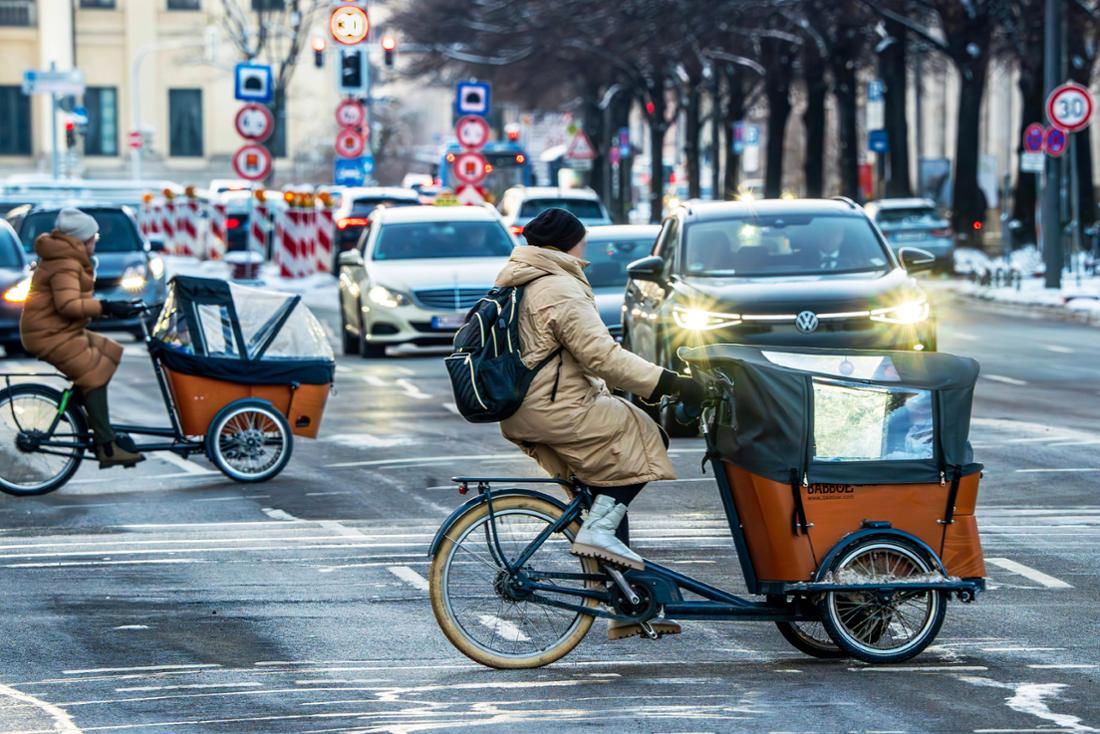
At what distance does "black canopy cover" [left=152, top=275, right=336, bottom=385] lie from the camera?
13344 millimetres

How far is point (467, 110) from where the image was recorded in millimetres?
37125

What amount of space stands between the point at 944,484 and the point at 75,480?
24.3 ft

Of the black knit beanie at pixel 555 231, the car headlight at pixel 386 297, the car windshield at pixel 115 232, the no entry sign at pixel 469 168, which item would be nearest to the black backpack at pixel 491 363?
the black knit beanie at pixel 555 231

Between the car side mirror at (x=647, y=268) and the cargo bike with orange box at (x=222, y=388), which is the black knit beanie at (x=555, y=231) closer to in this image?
the cargo bike with orange box at (x=222, y=388)

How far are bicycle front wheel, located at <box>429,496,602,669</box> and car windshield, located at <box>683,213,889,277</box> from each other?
28.4 ft

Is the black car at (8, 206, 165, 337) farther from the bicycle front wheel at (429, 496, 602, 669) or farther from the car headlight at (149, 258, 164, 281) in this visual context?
the bicycle front wheel at (429, 496, 602, 669)

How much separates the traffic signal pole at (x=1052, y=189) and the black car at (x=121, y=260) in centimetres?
1466

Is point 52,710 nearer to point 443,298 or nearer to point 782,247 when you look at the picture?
point 782,247

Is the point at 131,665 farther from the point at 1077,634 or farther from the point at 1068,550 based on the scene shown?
the point at 1068,550

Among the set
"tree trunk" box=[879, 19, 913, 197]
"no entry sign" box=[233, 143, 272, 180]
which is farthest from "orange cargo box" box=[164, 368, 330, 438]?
"tree trunk" box=[879, 19, 913, 197]

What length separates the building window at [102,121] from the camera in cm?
8462

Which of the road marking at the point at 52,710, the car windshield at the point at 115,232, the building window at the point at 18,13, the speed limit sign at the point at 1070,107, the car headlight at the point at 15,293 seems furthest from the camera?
the building window at the point at 18,13

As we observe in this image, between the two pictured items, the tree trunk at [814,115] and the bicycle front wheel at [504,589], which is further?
the tree trunk at [814,115]

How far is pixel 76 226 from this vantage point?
12883 mm
